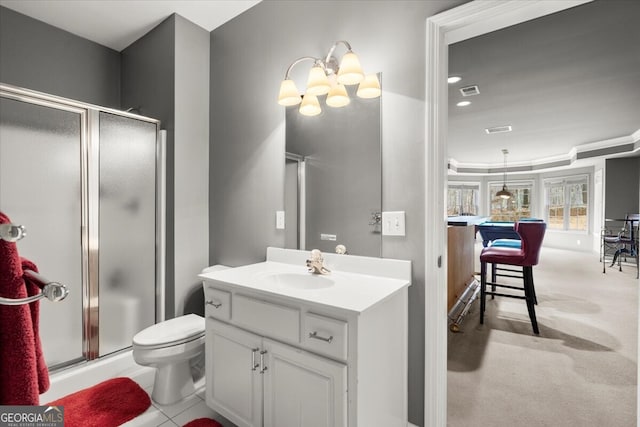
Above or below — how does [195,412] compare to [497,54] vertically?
below

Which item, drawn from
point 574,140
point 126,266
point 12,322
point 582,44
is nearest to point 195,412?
point 126,266

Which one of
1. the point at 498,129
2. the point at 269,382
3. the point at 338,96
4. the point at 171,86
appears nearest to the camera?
the point at 269,382

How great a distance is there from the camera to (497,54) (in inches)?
108

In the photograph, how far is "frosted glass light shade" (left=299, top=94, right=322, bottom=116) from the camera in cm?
186

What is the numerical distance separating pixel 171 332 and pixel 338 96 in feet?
5.77

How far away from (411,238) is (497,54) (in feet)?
7.25

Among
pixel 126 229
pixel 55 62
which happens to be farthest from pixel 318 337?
pixel 55 62

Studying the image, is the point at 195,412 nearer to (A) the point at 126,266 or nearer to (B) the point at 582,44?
(A) the point at 126,266

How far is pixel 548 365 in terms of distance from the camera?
2.37 m

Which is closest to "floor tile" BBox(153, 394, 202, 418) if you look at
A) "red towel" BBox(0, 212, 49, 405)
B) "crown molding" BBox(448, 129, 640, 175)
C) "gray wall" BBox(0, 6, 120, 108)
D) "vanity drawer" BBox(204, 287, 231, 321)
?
"vanity drawer" BBox(204, 287, 231, 321)

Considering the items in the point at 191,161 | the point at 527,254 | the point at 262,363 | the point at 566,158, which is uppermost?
the point at 566,158

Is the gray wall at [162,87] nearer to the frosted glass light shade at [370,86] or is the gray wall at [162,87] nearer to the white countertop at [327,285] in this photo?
the white countertop at [327,285]

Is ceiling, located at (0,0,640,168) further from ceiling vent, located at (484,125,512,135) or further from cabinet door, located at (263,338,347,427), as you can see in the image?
cabinet door, located at (263,338,347,427)

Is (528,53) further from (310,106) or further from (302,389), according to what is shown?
(302,389)
